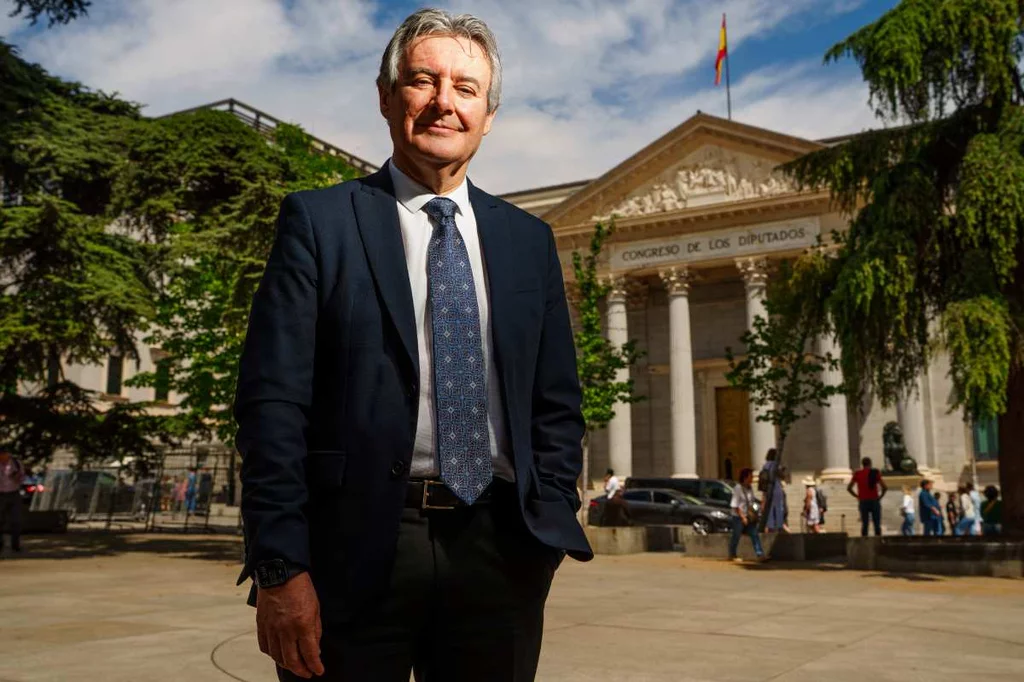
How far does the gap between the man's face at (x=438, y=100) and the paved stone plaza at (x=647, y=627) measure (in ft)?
14.9

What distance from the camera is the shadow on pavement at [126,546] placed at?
18.6 meters

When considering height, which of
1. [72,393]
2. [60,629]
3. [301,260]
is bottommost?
[60,629]

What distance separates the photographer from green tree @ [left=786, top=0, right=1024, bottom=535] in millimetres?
15141

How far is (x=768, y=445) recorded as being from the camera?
41.9m

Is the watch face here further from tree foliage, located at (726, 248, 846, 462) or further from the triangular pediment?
the triangular pediment

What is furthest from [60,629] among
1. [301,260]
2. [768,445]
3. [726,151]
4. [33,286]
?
[726,151]

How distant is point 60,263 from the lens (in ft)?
62.5

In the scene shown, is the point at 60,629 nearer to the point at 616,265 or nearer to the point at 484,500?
the point at 484,500

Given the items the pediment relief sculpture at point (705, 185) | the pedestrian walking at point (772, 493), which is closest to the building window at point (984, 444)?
the pediment relief sculpture at point (705, 185)

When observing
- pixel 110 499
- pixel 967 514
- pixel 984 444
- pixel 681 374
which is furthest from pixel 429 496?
pixel 984 444

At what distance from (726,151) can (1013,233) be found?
97.8 feet

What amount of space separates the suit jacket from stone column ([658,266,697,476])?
4142 centimetres

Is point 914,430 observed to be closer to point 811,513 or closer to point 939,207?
point 811,513

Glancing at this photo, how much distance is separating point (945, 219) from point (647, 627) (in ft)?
33.6
